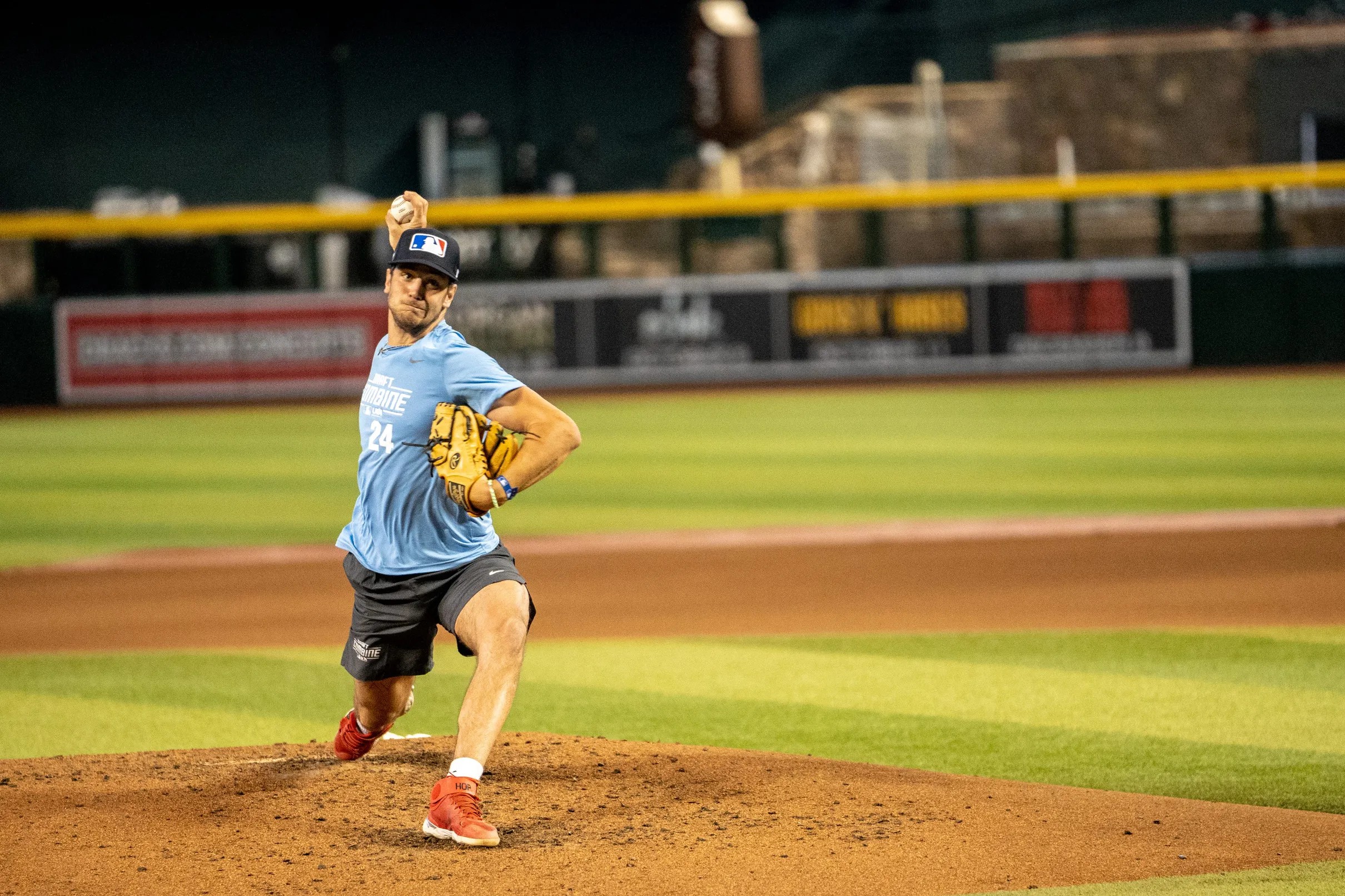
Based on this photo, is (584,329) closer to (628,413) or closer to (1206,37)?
(628,413)

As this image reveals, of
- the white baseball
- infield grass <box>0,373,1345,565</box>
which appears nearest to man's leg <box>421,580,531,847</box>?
the white baseball

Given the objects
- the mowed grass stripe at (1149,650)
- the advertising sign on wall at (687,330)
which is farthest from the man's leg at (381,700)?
the advertising sign on wall at (687,330)

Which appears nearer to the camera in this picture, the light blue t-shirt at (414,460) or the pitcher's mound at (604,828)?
the pitcher's mound at (604,828)

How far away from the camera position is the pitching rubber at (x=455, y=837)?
4379 mm

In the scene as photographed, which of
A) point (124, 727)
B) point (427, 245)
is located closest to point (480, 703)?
point (427, 245)

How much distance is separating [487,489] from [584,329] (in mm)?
18787

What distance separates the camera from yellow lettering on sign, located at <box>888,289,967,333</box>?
2294cm

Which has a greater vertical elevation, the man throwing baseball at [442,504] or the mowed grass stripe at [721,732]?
the man throwing baseball at [442,504]

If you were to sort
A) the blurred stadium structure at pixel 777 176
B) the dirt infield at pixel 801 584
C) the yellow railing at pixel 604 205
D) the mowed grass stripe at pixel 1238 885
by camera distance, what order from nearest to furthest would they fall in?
the mowed grass stripe at pixel 1238 885 → the dirt infield at pixel 801 584 → the yellow railing at pixel 604 205 → the blurred stadium structure at pixel 777 176

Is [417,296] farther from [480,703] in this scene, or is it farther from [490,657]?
[480,703]

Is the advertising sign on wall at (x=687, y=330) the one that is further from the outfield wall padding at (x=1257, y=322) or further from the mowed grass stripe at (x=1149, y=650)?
the mowed grass stripe at (x=1149, y=650)

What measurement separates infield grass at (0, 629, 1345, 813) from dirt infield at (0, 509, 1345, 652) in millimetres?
469

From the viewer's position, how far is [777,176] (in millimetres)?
30844

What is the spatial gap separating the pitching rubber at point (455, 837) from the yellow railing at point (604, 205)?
19.1 metres
